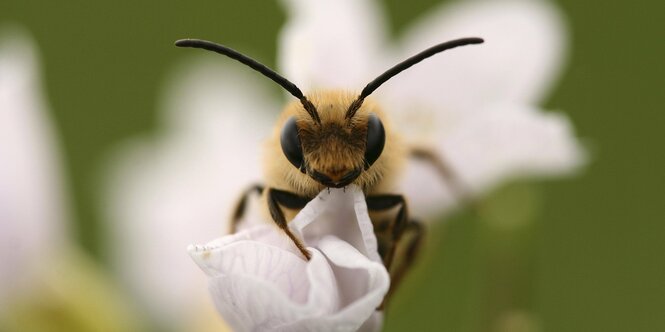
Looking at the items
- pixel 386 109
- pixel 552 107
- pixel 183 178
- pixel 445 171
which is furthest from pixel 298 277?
pixel 552 107

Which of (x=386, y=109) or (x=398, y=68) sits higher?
(x=398, y=68)

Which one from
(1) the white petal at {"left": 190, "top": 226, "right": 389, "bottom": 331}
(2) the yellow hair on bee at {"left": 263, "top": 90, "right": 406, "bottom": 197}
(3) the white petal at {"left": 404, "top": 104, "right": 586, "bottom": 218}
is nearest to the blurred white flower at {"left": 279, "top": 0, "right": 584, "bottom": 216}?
(3) the white petal at {"left": 404, "top": 104, "right": 586, "bottom": 218}

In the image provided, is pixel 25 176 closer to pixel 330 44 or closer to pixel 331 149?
pixel 330 44

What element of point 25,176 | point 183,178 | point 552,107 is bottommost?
point 552,107

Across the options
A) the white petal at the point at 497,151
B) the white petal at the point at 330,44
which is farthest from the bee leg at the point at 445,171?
the white petal at the point at 330,44

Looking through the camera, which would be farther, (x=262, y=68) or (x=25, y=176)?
(x=25, y=176)

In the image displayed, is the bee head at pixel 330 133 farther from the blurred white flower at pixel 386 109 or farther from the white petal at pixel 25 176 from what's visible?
the white petal at pixel 25 176
